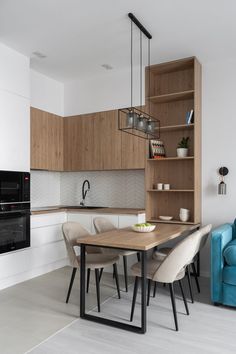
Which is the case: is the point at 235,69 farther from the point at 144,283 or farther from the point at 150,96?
the point at 144,283

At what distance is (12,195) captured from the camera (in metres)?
3.52

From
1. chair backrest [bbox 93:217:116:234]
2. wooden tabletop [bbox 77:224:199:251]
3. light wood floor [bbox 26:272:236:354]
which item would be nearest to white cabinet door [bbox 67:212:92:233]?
chair backrest [bbox 93:217:116:234]

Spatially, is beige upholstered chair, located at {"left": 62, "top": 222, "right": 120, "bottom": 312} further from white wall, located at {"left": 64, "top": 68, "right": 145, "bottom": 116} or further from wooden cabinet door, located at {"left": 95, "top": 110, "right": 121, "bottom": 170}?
white wall, located at {"left": 64, "top": 68, "right": 145, "bottom": 116}

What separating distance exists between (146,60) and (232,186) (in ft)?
6.55

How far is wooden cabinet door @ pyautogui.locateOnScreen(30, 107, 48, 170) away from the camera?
→ 4180 millimetres

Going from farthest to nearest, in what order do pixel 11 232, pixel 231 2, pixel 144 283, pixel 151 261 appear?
pixel 11 232 < pixel 151 261 < pixel 231 2 < pixel 144 283

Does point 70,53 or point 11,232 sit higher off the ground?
point 70,53

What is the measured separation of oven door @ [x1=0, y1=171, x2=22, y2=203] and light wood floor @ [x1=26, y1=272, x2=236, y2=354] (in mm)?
1585

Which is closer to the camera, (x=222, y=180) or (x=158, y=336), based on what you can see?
(x=158, y=336)

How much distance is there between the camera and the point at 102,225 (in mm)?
3666

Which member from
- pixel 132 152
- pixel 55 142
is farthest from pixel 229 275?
pixel 55 142

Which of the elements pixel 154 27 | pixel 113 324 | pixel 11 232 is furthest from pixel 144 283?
pixel 154 27

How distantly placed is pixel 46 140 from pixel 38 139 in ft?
0.63

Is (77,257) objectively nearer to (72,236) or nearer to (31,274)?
(72,236)
